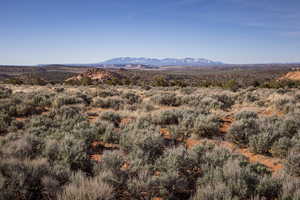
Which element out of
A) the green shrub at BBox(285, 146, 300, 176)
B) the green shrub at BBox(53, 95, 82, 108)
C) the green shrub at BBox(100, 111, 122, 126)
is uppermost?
the green shrub at BBox(53, 95, 82, 108)

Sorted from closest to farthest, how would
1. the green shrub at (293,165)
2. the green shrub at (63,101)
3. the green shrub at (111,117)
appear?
the green shrub at (293,165) < the green shrub at (111,117) < the green shrub at (63,101)

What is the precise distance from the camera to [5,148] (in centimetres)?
457

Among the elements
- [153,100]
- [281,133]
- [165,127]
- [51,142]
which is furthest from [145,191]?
[153,100]

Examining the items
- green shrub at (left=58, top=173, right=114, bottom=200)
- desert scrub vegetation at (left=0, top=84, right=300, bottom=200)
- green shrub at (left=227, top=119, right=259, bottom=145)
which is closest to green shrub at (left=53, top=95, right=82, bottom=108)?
desert scrub vegetation at (left=0, top=84, right=300, bottom=200)

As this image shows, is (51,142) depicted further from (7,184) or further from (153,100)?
(153,100)

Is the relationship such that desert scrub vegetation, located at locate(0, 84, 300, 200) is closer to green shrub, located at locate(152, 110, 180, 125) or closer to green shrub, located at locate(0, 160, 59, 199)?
green shrub, located at locate(0, 160, 59, 199)

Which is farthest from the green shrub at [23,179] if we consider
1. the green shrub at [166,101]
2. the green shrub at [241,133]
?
the green shrub at [166,101]

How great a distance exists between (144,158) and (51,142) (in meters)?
2.28

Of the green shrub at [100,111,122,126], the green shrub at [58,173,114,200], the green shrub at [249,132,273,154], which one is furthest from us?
the green shrub at [100,111,122,126]

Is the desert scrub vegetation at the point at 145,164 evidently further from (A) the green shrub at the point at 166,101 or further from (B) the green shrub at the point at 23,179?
(A) the green shrub at the point at 166,101

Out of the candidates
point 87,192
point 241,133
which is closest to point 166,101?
point 241,133

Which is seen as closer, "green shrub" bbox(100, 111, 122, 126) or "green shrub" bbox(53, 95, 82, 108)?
"green shrub" bbox(100, 111, 122, 126)

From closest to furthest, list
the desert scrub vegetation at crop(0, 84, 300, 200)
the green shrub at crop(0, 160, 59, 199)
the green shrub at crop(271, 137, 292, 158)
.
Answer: the green shrub at crop(0, 160, 59, 199) → the desert scrub vegetation at crop(0, 84, 300, 200) → the green shrub at crop(271, 137, 292, 158)

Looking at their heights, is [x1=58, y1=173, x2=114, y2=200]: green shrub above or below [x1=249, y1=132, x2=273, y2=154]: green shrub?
above
